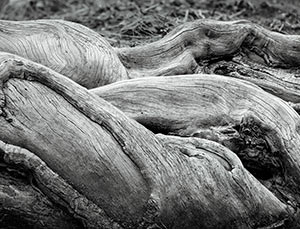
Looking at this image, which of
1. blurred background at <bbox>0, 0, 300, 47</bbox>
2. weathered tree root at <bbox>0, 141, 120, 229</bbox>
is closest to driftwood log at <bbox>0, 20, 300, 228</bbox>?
weathered tree root at <bbox>0, 141, 120, 229</bbox>

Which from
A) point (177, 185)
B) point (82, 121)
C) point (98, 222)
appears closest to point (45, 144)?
point (82, 121)

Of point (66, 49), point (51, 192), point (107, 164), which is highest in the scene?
point (66, 49)

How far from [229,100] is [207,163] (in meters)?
0.54

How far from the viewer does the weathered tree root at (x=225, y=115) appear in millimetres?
3633

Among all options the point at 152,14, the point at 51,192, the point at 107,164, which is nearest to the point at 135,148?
the point at 107,164

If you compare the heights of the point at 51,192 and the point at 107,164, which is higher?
the point at 107,164

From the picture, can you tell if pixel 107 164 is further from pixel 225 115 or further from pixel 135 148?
pixel 225 115

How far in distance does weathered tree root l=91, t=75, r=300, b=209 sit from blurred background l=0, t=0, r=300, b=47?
170 cm

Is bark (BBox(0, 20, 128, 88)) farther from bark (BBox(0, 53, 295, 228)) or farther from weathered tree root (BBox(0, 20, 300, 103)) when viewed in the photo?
bark (BBox(0, 53, 295, 228))

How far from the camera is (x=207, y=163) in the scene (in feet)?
11.1

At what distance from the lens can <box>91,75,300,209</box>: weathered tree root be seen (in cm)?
363

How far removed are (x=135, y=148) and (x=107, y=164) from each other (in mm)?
171

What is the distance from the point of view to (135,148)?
10.8 ft

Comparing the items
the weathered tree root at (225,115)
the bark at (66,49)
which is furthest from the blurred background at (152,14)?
the weathered tree root at (225,115)
